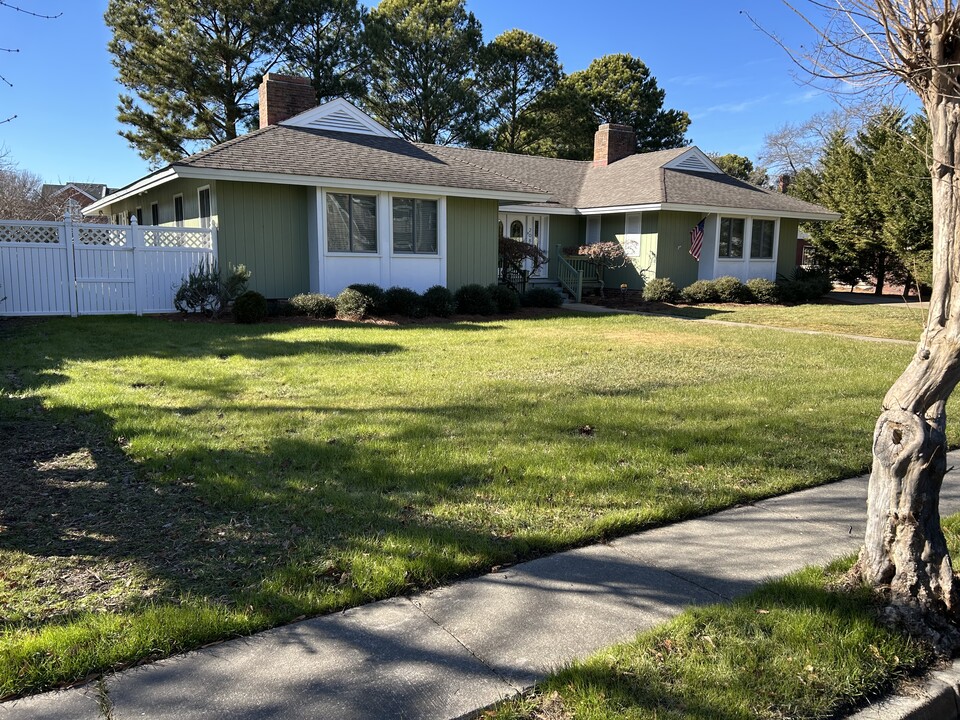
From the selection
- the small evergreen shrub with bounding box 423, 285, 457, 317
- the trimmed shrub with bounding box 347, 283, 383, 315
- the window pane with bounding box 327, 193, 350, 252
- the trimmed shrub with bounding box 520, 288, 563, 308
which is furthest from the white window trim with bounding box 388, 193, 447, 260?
the trimmed shrub with bounding box 520, 288, 563, 308

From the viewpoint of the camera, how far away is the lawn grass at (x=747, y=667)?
2.44 meters

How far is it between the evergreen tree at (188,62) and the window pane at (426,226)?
19.8m

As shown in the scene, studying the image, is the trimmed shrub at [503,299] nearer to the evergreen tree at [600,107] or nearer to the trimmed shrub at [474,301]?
the trimmed shrub at [474,301]

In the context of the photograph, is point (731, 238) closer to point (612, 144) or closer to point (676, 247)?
point (676, 247)

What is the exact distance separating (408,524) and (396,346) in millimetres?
7250

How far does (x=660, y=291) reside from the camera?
20.8 meters

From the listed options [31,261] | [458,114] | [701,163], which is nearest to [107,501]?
[31,261]

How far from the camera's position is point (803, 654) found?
108 inches

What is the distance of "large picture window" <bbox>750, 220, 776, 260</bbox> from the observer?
2367 centimetres

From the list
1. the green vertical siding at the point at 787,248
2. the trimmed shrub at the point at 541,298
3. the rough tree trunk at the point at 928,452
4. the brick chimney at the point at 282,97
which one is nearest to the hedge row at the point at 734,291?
the green vertical siding at the point at 787,248

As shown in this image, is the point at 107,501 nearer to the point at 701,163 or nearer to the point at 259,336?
the point at 259,336

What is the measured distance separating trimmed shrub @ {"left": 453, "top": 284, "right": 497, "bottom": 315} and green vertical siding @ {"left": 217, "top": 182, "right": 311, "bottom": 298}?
12.0 ft

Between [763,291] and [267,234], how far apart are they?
15054 mm

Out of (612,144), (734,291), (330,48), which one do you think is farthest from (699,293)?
(330,48)
